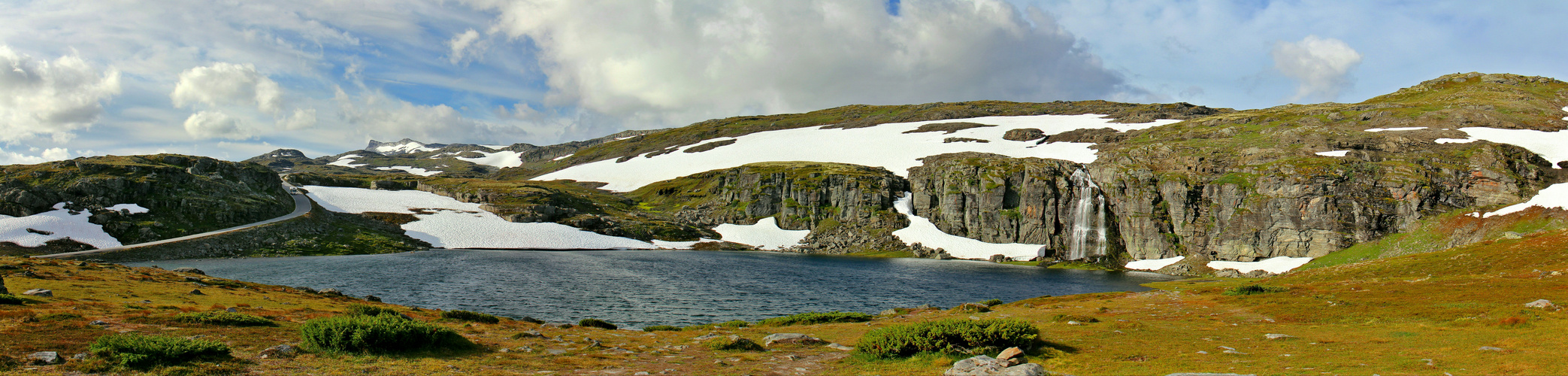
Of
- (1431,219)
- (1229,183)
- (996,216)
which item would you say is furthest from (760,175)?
(1431,219)

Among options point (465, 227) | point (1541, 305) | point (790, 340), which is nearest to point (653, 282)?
point (790, 340)

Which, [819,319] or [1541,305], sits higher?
[1541,305]

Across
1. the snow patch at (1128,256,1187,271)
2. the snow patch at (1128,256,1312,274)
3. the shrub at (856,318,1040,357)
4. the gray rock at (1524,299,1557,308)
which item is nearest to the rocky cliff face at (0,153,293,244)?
the shrub at (856,318,1040,357)

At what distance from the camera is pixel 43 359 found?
14.3m

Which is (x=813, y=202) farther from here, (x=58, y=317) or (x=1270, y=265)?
(x=58, y=317)

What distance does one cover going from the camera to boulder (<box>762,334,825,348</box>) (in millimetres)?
25153

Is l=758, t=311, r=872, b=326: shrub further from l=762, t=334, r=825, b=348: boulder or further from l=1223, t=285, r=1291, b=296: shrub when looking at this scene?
l=1223, t=285, r=1291, b=296: shrub

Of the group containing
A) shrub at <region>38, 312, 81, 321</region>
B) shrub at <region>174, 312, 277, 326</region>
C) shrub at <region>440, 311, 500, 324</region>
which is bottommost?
shrub at <region>440, 311, 500, 324</region>

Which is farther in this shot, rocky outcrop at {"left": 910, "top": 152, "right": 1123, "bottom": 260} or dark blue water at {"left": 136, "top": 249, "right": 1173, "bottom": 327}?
rocky outcrop at {"left": 910, "top": 152, "right": 1123, "bottom": 260}

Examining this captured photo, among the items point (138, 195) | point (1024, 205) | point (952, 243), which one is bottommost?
point (952, 243)

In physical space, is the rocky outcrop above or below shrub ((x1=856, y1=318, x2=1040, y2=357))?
above

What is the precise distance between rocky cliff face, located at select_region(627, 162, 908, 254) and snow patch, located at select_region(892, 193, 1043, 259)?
8.93 feet

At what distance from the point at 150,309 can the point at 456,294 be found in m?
28.2

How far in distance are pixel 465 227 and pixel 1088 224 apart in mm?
120154
